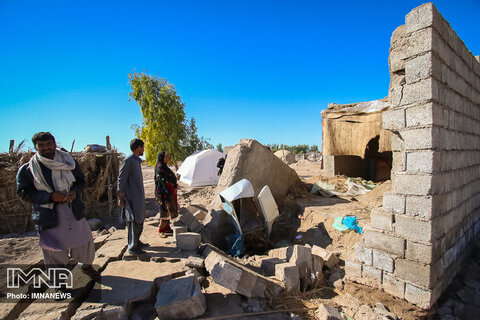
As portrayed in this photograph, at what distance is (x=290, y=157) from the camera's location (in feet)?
81.6

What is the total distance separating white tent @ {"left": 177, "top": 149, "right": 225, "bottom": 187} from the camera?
13.1 m

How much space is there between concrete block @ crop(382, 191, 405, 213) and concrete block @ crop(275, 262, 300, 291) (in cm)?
148

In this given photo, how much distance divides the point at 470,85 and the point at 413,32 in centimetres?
203

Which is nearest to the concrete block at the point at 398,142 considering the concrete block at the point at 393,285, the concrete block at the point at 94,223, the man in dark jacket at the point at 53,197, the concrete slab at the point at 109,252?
the concrete block at the point at 393,285

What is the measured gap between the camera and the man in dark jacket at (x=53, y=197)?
2.52m

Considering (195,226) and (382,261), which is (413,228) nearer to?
(382,261)

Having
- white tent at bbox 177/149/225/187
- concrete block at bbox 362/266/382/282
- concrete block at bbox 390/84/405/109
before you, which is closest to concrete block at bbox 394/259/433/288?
concrete block at bbox 362/266/382/282

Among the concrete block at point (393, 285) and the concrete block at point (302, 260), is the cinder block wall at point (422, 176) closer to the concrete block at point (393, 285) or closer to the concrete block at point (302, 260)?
the concrete block at point (393, 285)

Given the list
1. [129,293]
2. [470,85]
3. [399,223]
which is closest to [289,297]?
[399,223]

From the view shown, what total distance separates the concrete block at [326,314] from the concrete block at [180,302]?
135cm

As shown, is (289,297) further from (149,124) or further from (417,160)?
(149,124)

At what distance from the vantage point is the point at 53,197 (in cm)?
251

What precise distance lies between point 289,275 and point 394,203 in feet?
5.47

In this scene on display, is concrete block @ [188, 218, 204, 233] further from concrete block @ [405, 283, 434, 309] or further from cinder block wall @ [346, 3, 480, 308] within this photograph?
concrete block @ [405, 283, 434, 309]
